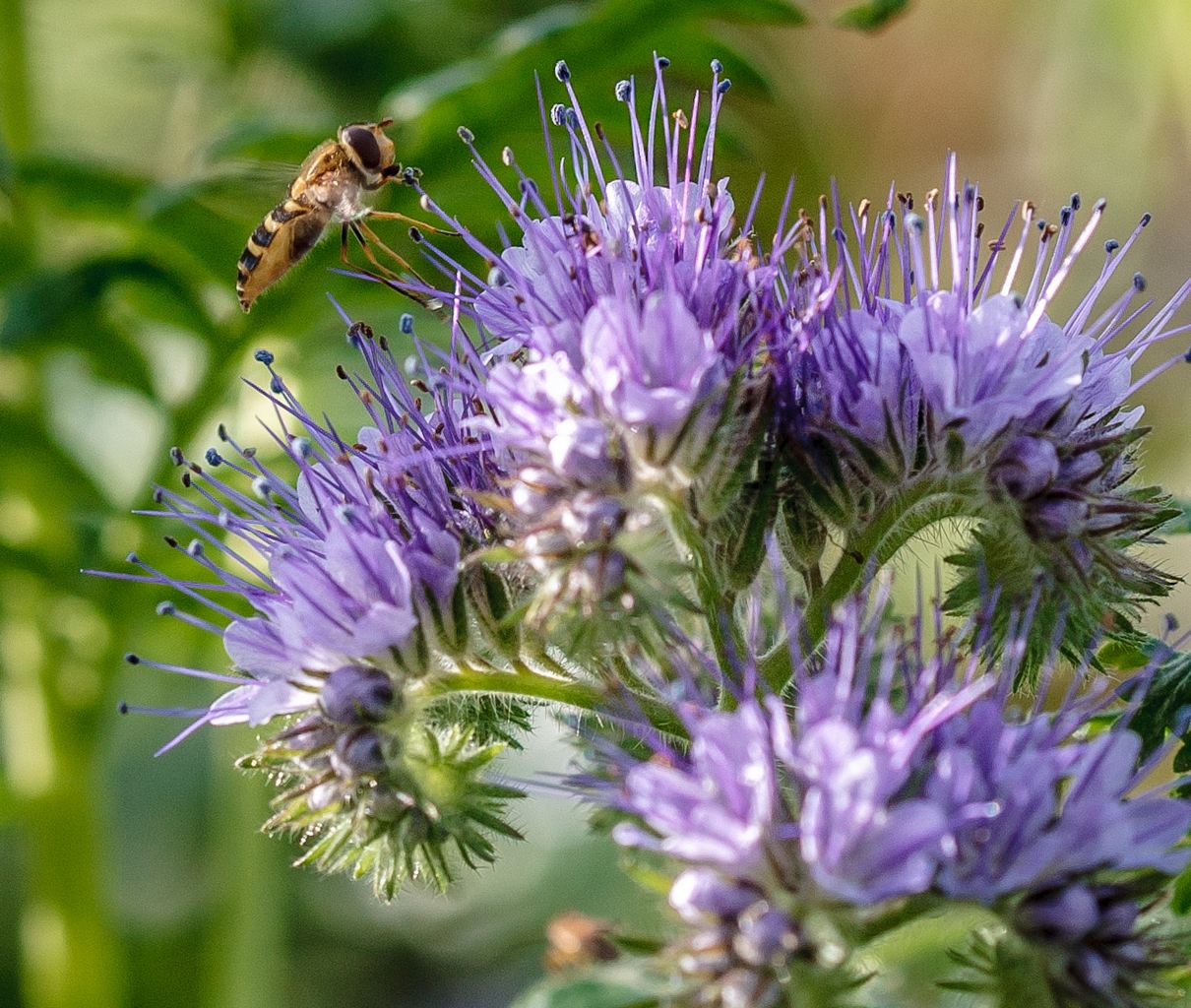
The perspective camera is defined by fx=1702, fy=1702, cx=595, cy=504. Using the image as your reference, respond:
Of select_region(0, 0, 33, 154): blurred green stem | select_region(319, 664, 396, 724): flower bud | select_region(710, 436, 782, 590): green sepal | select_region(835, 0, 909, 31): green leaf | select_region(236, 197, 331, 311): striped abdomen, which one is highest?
select_region(0, 0, 33, 154): blurred green stem

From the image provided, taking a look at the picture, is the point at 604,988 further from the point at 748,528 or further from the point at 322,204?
the point at 322,204

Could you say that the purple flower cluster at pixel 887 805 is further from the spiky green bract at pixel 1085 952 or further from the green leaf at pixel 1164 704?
the green leaf at pixel 1164 704

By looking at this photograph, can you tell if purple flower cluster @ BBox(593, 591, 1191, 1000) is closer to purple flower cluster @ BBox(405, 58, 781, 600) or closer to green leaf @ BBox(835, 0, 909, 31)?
purple flower cluster @ BBox(405, 58, 781, 600)

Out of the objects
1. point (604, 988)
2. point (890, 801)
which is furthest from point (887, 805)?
point (604, 988)

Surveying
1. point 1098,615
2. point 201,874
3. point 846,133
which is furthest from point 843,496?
point 846,133

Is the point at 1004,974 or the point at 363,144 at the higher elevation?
the point at 363,144

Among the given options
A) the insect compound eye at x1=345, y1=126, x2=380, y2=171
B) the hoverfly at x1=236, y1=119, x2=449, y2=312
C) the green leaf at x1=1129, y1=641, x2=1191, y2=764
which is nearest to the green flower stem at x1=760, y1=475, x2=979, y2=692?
the green leaf at x1=1129, y1=641, x2=1191, y2=764

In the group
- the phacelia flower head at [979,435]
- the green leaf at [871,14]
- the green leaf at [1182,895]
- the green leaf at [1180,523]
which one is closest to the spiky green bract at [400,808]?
the phacelia flower head at [979,435]

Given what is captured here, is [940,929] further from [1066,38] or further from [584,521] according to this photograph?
[1066,38]
